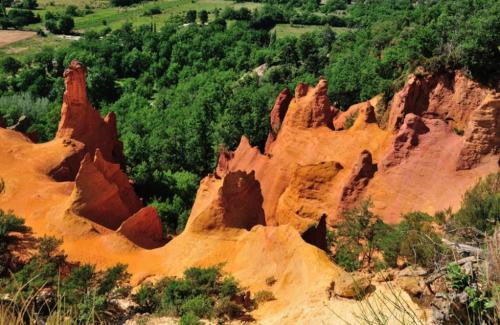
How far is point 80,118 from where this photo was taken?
108 feet

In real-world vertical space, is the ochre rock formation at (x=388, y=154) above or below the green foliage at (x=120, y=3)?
above

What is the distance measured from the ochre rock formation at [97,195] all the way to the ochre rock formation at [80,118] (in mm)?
6060

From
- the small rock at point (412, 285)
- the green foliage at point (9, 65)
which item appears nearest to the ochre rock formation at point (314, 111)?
the small rock at point (412, 285)

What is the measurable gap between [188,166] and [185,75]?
40857 millimetres

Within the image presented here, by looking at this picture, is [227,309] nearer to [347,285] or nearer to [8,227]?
[347,285]

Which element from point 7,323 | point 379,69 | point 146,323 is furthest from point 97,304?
point 379,69

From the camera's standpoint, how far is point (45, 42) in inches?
4259

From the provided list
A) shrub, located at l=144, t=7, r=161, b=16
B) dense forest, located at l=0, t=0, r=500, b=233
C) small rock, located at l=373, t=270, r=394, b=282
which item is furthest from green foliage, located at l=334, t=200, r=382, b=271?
shrub, located at l=144, t=7, r=161, b=16

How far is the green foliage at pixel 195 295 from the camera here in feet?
52.5

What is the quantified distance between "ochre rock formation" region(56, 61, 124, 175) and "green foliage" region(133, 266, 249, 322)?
16253 millimetres

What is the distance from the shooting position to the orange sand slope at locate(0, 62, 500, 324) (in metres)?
Answer: 18.9

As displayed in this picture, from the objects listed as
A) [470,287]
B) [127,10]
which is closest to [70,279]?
[470,287]

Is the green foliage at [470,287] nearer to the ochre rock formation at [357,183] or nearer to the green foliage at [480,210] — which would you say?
the green foliage at [480,210]

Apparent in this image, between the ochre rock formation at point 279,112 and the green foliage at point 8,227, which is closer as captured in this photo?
the green foliage at point 8,227
